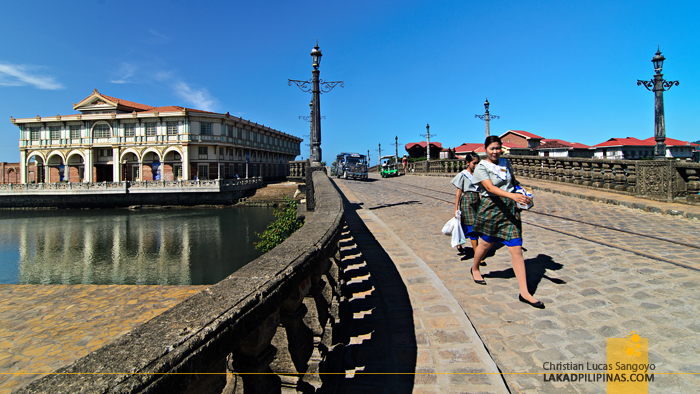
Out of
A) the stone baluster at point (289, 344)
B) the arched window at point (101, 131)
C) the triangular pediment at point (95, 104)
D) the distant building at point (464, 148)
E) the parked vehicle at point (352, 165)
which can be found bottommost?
the stone baluster at point (289, 344)

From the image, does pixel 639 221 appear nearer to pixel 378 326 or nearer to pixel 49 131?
pixel 378 326

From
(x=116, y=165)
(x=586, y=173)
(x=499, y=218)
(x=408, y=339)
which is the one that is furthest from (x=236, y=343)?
(x=116, y=165)

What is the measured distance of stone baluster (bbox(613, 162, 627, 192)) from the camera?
1342cm

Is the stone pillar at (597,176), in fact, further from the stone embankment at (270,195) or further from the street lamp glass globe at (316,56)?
the stone embankment at (270,195)

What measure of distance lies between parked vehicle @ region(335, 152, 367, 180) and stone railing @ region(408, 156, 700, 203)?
14.1 metres

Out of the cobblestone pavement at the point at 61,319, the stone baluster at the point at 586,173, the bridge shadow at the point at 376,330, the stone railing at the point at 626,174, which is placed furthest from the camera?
the stone baluster at the point at 586,173

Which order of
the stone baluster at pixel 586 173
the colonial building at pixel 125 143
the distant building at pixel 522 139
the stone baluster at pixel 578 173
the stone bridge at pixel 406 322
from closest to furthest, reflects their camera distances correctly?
the stone bridge at pixel 406 322 < the stone baluster at pixel 586 173 < the stone baluster at pixel 578 173 < the colonial building at pixel 125 143 < the distant building at pixel 522 139

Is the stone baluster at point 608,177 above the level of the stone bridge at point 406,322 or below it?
above

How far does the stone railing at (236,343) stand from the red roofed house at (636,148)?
59726 millimetres

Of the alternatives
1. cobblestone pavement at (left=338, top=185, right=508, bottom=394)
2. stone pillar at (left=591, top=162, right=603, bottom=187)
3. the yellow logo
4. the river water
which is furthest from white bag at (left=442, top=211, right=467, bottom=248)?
the river water

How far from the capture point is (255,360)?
1595 mm

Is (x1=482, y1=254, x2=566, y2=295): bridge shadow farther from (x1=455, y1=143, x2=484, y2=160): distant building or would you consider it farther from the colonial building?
(x1=455, y1=143, x2=484, y2=160): distant building

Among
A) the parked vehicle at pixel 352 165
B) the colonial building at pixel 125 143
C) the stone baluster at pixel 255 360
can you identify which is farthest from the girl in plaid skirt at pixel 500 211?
the colonial building at pixel 125 143

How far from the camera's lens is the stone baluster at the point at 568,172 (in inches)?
645
